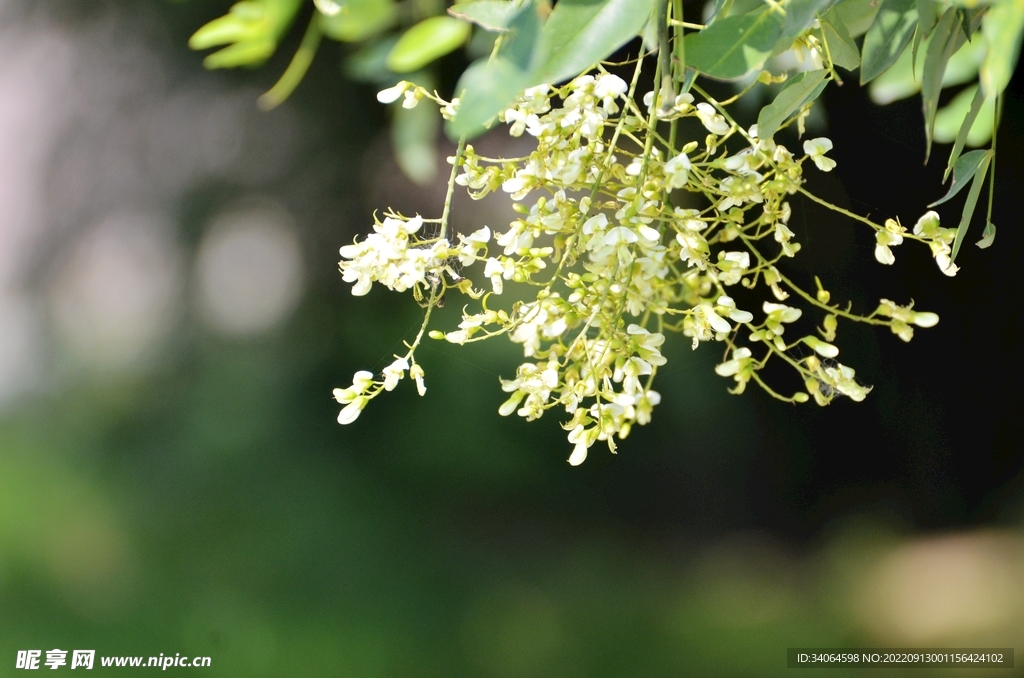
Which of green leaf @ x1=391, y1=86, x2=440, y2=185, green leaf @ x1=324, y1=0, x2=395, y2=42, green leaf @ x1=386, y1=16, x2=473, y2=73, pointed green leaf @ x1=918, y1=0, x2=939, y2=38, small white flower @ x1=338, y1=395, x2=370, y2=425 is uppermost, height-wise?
green leaf @ x1=391, y1=86, x2=440, y2=185

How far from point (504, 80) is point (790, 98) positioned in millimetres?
220

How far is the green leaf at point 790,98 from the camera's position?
1.31 feet

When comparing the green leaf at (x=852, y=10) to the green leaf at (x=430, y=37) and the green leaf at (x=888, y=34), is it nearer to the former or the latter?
the green leaf at (x=888, y=34)

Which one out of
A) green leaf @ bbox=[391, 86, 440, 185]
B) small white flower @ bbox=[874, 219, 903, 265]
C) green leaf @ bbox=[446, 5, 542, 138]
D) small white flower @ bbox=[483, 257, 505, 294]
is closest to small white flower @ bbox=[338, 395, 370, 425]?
small white flower @ bbox=[483, 257, 505, 294]

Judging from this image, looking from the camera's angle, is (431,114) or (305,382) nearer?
(431,114)

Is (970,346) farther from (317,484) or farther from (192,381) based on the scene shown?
(192,381)

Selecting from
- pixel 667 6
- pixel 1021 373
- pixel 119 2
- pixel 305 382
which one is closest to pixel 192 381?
pixel 305 382

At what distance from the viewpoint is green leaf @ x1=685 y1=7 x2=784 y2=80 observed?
335 mm

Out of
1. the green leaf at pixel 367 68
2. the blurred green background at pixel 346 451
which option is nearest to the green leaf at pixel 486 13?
the green leaf at pixel 367 68

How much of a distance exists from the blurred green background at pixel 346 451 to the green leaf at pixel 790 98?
61 cm

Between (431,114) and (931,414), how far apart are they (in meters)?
0.78

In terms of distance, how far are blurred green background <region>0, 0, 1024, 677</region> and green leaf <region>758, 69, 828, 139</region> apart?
23.8 inches

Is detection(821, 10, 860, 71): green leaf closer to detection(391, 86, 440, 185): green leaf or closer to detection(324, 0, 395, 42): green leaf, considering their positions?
detection(324, 0, 395, 42): green leaf

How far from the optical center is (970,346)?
1.01 meters
